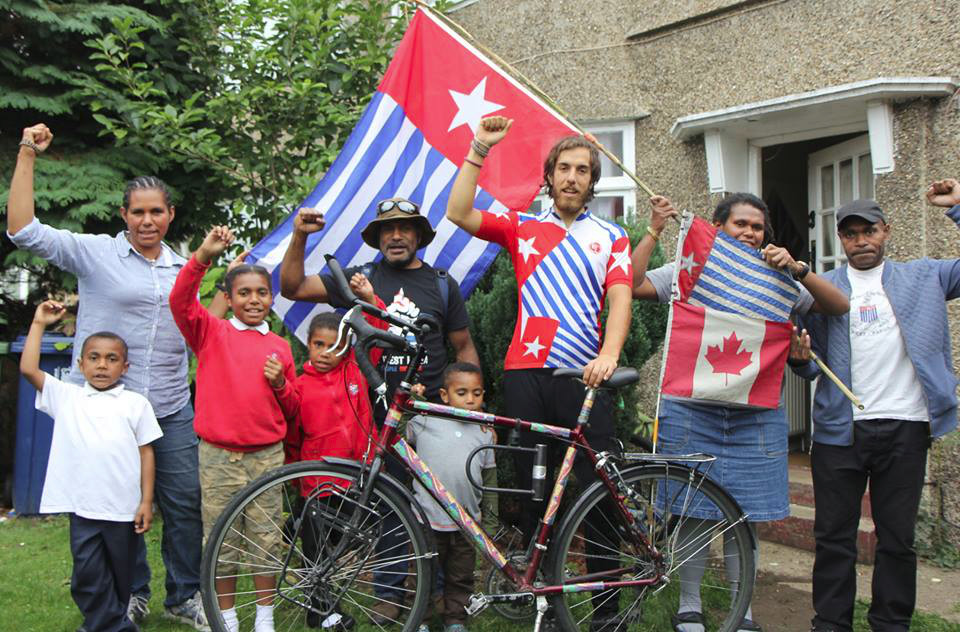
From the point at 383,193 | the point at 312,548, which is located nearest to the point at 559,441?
the point at 312,548

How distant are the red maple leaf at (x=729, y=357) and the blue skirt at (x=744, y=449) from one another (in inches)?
7.5

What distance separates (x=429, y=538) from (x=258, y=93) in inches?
162

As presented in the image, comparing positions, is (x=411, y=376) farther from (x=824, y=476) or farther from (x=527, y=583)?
(x=824, y=476)

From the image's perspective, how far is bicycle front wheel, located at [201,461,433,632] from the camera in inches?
124

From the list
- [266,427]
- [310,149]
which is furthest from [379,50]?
[266,427]

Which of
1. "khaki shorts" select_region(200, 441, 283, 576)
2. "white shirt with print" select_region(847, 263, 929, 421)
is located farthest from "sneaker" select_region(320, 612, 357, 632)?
"white shirt with print" select_region(847, 263, 929, 421)

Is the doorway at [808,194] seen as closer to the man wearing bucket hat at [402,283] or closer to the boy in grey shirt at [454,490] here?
the man wearing bucket hat at [402,283]

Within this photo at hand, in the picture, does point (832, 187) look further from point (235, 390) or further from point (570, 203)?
point (235, 390)

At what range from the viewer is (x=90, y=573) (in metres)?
3.41

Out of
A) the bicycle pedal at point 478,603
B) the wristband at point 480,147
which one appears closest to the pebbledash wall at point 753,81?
the wristband at point 480,147

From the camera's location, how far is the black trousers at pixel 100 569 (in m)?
3.42

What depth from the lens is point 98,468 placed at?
3.43 meters

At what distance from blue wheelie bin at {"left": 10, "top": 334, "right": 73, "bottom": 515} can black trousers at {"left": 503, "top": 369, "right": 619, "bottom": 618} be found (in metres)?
3.96

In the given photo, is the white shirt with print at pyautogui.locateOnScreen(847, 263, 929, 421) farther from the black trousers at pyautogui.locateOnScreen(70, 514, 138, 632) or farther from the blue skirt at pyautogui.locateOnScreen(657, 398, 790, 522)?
the black trousers at pyautogui.locateOnScreen(70, 514, 138, 632)
